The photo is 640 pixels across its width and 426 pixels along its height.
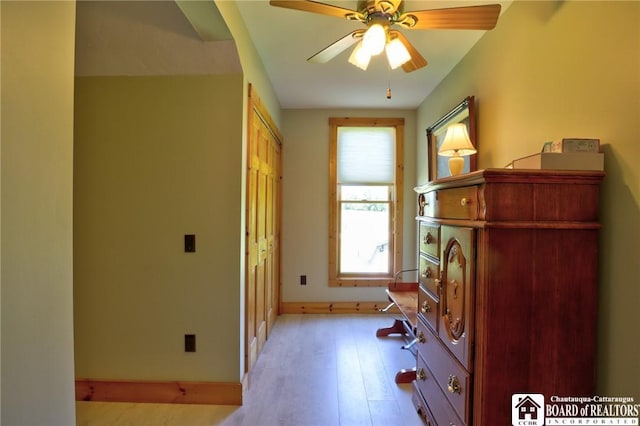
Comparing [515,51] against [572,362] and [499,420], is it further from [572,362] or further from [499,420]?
[499,420]

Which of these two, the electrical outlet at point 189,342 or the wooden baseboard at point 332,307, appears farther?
the wooden baseboard at point 332,307

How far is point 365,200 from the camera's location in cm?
435

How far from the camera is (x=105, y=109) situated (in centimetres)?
224

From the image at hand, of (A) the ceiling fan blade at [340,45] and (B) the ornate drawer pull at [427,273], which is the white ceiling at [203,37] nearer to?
(A) the ceiling fan blade at [340,45]

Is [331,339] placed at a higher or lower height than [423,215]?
lower

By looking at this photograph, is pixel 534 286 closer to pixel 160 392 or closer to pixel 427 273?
pixel 427 273

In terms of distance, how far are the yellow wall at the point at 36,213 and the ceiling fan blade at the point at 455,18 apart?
4.63ft

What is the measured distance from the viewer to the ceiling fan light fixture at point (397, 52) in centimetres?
175

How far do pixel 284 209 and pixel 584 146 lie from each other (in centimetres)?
329

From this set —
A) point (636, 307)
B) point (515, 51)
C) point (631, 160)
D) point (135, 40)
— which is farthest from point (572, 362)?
point (135, 40)

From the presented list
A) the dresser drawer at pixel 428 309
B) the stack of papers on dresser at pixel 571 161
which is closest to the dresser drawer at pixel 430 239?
the dresser drawer at pixel 428 309

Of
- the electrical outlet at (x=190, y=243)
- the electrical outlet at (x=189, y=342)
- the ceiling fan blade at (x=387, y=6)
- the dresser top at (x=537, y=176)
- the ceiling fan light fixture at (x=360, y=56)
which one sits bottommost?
the electrical outlet at (x=189, y=342)

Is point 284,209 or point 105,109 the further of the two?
point 284,209

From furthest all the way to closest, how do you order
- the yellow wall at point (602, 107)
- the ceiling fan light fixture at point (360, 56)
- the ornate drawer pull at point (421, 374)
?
the ornate drawer pull at point (421, 374) → the ceiling fan light fixture at point (360, 56) → the yellow wall at point (602, 107)
